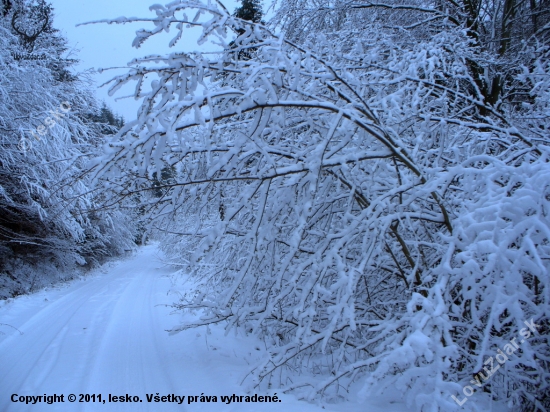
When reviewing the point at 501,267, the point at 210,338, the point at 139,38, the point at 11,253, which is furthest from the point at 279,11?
the point at 11,253

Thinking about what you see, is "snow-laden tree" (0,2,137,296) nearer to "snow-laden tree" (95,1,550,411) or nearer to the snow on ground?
the snow on ground

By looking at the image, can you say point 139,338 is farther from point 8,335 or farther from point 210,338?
point 8,335

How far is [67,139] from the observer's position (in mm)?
10594

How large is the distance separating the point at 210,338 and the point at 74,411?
7.20ft

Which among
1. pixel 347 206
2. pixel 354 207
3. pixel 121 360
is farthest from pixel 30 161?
pixel 347 206

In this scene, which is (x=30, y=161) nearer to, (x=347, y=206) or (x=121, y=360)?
(x=121, y=360)

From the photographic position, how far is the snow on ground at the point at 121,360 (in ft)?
11.1

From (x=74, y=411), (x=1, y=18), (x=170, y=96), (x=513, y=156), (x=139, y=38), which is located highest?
(x=1, y=18)

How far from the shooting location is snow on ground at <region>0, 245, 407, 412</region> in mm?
3373

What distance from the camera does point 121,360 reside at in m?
4.51

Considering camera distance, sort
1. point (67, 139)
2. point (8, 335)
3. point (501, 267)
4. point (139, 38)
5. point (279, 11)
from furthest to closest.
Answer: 1. point (67, 139)
2. point (279, 11)
3. point (8, 335)
4. point (139, 38)
5. point (501, 267)

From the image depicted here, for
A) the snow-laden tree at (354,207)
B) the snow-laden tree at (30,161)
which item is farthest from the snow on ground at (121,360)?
the snow-laden tree at (30,161)

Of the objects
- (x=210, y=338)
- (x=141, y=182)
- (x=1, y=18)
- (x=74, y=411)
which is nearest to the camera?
(x=141, y=182)

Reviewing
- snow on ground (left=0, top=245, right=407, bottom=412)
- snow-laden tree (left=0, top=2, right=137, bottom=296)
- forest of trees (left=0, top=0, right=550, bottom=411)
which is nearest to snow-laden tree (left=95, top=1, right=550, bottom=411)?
forest of trees (left=0, top=0, right=550, bottom=411)
